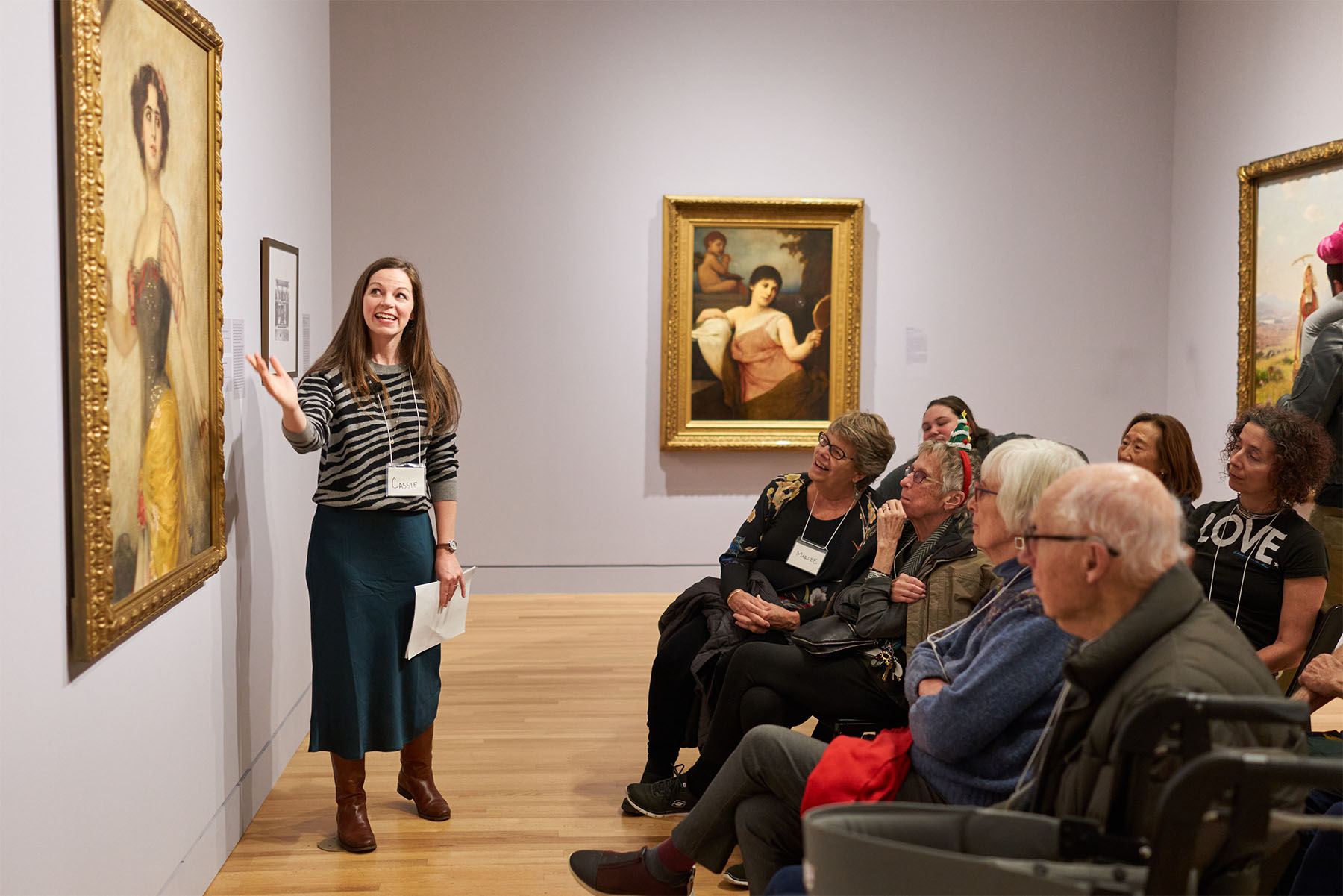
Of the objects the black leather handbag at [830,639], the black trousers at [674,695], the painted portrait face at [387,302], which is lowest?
the black trousers at [674,695]

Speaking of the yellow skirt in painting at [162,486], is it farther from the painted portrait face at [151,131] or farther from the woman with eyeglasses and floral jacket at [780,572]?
the woman with eyeglasses and floral jacket at [780,572]

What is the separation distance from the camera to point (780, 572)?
4.28 metres

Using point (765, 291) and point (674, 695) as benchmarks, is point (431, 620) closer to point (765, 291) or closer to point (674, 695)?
point (674, 695)

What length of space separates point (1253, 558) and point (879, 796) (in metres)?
1.74

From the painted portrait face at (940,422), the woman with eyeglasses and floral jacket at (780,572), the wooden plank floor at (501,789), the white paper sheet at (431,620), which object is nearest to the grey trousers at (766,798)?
the wooden plank floor at (501,789)

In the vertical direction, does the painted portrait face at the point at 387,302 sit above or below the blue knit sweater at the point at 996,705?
above

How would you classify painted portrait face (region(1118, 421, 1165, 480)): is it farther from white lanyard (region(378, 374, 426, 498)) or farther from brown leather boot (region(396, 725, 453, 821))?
brown leather boot (region(396, 725, 453, 821))

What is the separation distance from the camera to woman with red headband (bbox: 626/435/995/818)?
3416mm

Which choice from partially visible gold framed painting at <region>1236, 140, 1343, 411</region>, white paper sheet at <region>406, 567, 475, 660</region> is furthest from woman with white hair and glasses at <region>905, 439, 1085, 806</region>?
partially visible gold framed painting at <region>1236, 140, 1343, 411</region>

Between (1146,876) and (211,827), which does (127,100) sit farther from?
(1146,876)

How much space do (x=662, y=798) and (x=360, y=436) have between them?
1.71 meters

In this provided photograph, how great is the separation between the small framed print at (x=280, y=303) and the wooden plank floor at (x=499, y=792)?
172 cm

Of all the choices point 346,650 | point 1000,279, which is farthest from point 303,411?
point 1000,279

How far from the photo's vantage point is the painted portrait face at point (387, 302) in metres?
3.94
